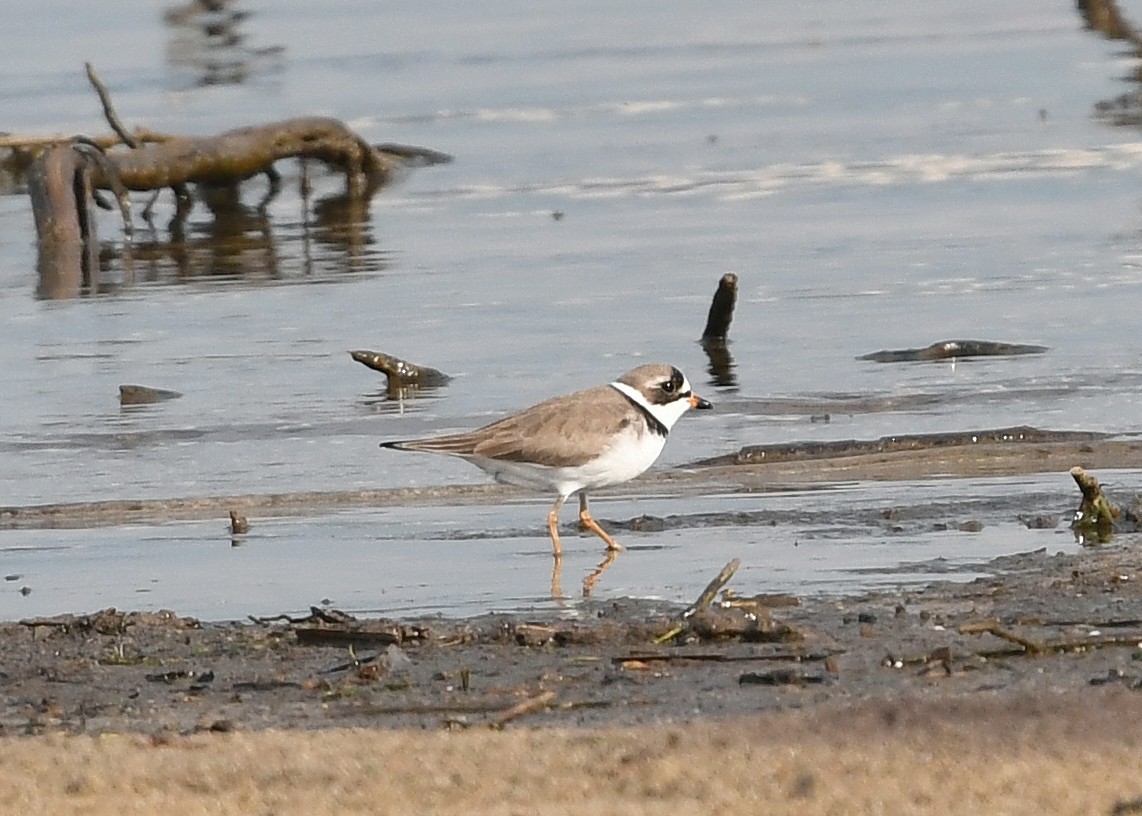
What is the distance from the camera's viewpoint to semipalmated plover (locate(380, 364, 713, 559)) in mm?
8164

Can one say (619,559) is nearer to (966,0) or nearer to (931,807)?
(931,807)

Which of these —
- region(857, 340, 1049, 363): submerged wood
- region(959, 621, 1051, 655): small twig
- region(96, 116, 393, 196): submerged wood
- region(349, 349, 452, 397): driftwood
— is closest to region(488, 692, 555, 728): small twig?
region(959, 621, 1051, 655): small twig

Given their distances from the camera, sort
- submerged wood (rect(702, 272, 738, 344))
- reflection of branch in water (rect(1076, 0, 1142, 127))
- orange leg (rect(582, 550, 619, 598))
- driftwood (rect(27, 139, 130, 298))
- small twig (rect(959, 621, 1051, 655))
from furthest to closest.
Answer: reflection of branch in water (rect(1076, 0, 1142, 127)) < driftwood (rect(27, 139, 130, 298)) < submerged wood (rect(702, 272, 738, 344)) < orange leg (rect(582, 550, 619, 598)) < small twig (rect(959, 621, 1051, 655))

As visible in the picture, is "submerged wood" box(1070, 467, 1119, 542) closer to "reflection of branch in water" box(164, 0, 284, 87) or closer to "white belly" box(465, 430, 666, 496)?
"white belly" box(465, 430, 666, 496)

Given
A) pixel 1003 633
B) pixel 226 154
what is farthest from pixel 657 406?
pixel 226 154

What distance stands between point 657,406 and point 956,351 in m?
3.77

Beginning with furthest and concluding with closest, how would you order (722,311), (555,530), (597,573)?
(722,311) → (555,530) → (597,573)

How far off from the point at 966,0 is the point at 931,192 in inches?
694

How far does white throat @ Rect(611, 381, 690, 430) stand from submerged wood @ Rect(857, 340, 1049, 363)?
354 centimetres

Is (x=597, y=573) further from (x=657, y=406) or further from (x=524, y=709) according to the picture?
(x=524, y=709)

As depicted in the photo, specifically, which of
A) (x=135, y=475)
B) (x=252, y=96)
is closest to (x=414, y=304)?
(x=135, y=475)

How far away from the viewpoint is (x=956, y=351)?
1192cm

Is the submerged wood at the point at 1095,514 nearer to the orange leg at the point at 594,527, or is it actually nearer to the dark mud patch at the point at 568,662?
the dark mud patch at the point at 568,662

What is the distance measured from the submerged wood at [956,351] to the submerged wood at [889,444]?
210cm
